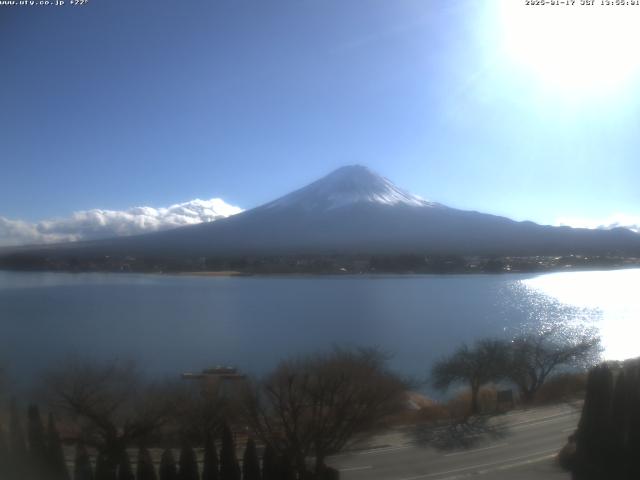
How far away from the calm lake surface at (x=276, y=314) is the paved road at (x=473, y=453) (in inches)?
30.9

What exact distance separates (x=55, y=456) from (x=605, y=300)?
5383 mm

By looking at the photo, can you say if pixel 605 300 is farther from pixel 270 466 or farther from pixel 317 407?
pixel 270 466

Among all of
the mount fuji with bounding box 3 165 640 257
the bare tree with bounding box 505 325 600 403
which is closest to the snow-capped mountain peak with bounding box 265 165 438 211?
the mount fuji with bounding box 3 165 640 257

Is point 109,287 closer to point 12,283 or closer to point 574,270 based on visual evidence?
point 12,283

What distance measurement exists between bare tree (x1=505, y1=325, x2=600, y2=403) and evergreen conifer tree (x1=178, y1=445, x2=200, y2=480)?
230 cm

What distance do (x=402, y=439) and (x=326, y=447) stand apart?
0.48 metres

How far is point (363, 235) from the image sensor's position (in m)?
12.3

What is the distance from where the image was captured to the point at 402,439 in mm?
3150

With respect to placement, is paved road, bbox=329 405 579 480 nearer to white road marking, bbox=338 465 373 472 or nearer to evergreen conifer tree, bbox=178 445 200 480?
white road marking, bbox=338 465 373 472

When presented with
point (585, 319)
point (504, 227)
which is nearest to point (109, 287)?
point (585, 319)

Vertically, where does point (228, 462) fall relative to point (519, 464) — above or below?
above

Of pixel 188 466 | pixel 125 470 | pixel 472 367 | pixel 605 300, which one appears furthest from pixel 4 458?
pixel 605 300

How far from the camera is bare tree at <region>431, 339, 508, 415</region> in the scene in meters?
3.86

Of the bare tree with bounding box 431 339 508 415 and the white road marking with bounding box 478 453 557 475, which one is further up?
the bare tree with bounding box 431 339 508 415
